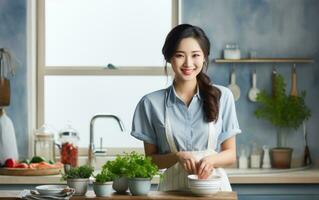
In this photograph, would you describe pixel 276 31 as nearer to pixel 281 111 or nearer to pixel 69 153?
pixel 281 111

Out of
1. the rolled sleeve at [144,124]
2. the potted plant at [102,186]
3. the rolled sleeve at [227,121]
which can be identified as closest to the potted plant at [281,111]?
the rolled sleeve at [227,121]

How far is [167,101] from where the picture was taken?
10.8 ft

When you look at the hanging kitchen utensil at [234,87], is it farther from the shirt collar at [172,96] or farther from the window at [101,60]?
the shirt collar at [172,96]

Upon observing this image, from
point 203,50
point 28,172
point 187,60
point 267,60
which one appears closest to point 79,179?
point 187,60

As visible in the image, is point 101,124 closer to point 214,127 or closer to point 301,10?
point 301,10

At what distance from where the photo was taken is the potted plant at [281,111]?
5.13 metres

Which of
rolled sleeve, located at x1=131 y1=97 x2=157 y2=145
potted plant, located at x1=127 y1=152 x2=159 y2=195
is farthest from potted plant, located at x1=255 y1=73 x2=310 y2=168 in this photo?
potted plant, located at x1=127 y1=152 x2=159 y2=195

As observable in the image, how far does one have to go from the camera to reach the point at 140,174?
2.96 meters

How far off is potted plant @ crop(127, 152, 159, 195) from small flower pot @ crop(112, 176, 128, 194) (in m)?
0.04

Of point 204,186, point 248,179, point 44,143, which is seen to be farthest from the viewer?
point 44,143

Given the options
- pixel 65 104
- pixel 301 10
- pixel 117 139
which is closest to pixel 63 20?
pixel 65 104

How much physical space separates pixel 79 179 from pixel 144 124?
0.44m

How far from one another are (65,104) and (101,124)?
31 cm

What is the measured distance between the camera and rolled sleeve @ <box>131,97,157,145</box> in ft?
10.7
